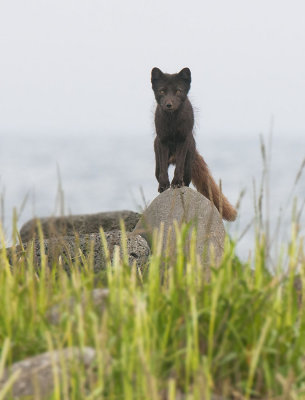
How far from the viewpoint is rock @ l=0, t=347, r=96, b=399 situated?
10.9 ft

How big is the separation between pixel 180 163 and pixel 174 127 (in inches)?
20.8

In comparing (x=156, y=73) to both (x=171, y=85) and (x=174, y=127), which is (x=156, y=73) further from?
(x=174, y=127)

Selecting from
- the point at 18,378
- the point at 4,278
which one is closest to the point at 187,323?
the point at 18,378

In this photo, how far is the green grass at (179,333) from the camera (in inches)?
130

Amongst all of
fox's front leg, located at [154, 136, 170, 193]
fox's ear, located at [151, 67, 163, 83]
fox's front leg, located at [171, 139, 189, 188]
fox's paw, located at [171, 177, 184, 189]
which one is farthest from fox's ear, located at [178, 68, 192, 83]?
fox's paw, located at [171, 177, 184, 189]

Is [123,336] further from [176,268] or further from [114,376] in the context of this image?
[176,268]

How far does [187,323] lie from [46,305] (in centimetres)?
99

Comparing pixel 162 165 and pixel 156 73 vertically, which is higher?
pixel 156 73

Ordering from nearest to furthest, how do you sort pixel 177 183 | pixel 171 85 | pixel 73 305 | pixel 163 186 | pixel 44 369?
1. pixel 44 369
2. pixel 73 305
3. pixel 171 85
4. pixel 177 183
5. pixel 163 186

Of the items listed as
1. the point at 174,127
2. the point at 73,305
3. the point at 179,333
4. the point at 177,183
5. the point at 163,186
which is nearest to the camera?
the point at 179,333

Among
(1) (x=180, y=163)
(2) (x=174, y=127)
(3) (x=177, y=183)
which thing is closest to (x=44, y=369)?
(3) (x=177, y=183)

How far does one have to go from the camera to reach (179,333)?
3.62 metres

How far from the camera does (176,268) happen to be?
4160 mm

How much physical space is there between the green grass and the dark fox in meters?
5.56
